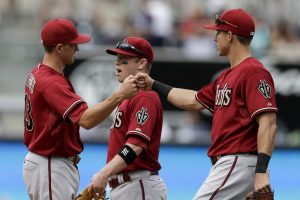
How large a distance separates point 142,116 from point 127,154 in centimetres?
39

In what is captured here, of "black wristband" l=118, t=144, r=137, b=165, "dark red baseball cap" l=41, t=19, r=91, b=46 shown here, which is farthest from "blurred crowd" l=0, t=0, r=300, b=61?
"black wristband" l=118, t=144, r=137, b=165

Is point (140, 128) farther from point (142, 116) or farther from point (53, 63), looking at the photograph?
point (53, 63)

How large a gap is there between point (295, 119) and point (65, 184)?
10.0 meters

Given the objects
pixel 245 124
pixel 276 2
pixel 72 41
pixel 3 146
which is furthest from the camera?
pixel 276 2

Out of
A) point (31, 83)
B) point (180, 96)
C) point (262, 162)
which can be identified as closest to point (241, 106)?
point (262, 162)

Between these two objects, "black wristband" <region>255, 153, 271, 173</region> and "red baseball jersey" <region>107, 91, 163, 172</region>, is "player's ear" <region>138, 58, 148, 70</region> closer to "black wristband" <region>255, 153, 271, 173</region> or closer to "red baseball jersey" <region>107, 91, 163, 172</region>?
"red baseball jersey" <region>107, 91, 163, 172</region>

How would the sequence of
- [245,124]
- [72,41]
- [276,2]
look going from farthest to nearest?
[276,2] → [72,41] → [245,124]

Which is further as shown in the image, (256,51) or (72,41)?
(256,51)

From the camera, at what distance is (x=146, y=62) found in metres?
7.75

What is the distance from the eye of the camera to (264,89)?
285 inches

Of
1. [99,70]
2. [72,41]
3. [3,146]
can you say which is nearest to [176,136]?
[99,70]

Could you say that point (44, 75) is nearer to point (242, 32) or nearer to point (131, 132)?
point (131, 132)

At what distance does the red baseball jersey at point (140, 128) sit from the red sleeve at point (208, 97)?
538 mm

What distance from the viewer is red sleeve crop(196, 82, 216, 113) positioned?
311 inches
